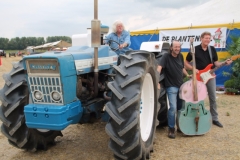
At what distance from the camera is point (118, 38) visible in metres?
5.05

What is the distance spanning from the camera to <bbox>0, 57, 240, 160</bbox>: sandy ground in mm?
3891

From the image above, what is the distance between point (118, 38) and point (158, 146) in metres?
2.01

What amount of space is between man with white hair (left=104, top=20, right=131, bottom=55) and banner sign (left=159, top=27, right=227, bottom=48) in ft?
18.9

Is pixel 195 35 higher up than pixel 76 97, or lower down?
higher up

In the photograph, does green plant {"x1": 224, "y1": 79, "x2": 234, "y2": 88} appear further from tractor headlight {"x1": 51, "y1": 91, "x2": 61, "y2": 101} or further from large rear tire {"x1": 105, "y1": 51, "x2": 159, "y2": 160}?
tractor headlight {"x1": 51, "y1": 91, "x2": 61, "y2": 101}

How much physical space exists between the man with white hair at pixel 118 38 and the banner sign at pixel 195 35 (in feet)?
18.9

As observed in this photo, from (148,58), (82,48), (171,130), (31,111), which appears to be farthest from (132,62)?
(171,130)

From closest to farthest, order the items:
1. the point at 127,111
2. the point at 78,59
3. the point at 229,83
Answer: the point at 127,111
the point at 78,59
the point at 229,83

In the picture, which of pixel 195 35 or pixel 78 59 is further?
pixel 195 35

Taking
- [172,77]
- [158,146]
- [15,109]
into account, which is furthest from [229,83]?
[15,109]

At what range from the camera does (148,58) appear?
375 centimetres

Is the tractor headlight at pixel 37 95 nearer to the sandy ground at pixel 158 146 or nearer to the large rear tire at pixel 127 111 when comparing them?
the large rear tire at pixel 127 111

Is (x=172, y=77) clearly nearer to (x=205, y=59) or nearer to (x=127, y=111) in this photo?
(x=205, y=59)

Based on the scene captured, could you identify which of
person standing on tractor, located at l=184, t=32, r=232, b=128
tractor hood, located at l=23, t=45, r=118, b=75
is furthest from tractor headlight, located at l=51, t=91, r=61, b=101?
person standing on tractor, located at l=184, t=32, r=232, b=128
